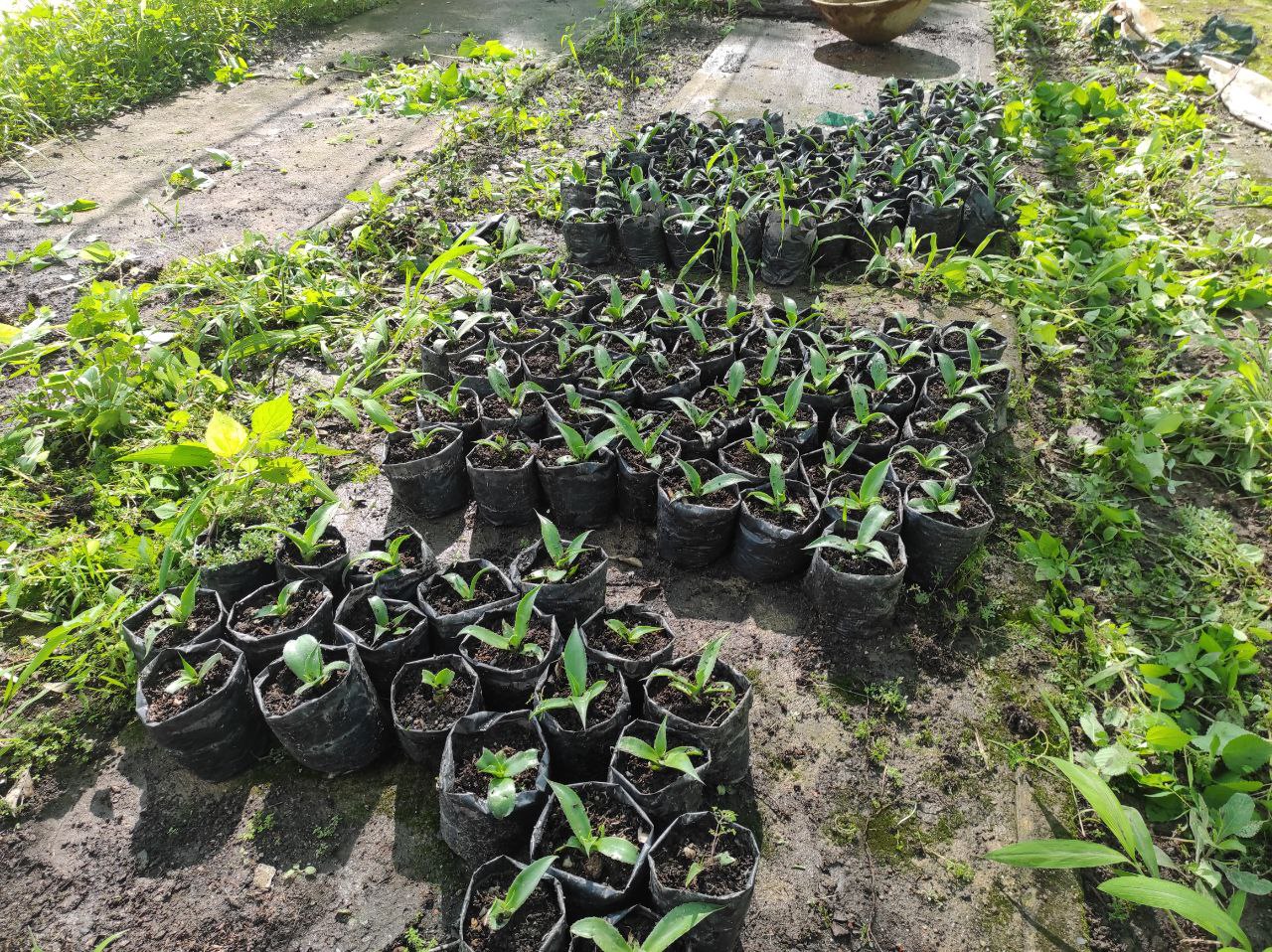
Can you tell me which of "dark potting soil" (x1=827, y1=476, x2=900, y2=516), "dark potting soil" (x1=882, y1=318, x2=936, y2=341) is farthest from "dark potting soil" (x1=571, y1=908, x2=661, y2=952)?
"dark potting soil" (x1=882, y1=318, x2=936, y2=341)

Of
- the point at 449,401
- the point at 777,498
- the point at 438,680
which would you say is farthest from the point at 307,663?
the point at 777,498

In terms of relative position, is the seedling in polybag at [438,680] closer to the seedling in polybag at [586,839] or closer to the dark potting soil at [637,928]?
the seedling in polybag at [586,839]

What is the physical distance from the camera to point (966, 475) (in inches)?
111

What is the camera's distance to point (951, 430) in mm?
3123

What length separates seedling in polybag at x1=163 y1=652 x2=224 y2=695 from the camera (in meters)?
2.19

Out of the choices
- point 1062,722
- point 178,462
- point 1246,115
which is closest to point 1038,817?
point 1062,722

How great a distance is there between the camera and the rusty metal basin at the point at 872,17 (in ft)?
23.6

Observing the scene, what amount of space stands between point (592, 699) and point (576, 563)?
53 cm

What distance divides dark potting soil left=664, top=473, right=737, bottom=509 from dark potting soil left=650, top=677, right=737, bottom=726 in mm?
785

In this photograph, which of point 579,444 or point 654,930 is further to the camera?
point 579,444

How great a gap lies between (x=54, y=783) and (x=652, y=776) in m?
1.93

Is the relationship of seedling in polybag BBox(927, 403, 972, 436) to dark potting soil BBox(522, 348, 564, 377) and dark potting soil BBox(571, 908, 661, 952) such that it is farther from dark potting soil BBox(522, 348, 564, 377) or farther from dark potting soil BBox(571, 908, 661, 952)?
dark potting soil BBox(571, 908, 661, 952)

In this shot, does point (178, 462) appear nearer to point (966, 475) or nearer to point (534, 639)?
point (534, 639)

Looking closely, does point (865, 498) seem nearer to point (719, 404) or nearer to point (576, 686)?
point (719, 404)
